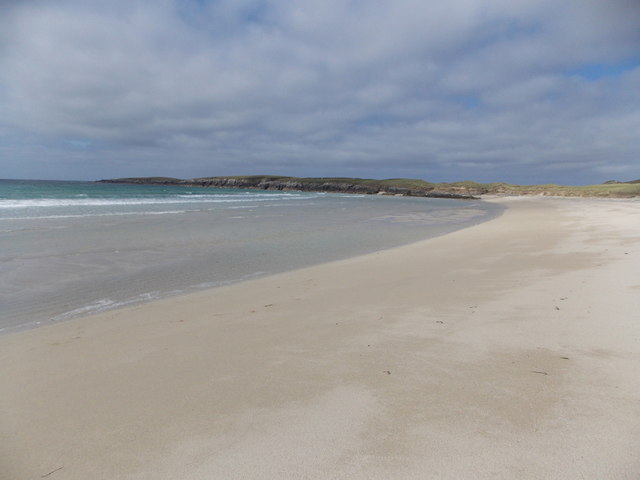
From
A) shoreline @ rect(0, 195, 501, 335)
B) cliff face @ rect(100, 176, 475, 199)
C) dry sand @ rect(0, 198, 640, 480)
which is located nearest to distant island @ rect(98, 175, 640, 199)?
cliff face @ rect(100, 176, 475, 199)

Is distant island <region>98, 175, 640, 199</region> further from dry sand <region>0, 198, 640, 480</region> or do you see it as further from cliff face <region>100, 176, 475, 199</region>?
dry sand <region>0, 198, 640, 480</region>

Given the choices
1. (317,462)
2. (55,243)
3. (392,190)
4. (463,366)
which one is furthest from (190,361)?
(392,190)

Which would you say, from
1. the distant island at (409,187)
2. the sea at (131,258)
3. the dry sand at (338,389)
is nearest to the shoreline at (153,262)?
the sea at (131,258)

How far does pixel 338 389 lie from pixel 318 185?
399 ft

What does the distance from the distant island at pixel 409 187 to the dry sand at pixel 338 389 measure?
7396 centimetres

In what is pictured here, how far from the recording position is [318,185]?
404 ft

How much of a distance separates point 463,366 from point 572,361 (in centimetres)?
91

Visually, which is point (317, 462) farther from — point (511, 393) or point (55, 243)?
point (55, 243)

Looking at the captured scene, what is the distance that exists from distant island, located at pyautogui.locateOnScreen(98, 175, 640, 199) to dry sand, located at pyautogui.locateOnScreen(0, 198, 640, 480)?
74.0 metres

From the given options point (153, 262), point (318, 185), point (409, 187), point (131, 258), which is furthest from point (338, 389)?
point (318, 185)

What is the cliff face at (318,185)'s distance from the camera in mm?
98688

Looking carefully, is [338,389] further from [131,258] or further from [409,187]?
[409,187]

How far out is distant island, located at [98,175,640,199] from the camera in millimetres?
72750

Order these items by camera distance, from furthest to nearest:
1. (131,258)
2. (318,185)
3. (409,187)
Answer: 1. (318,185)
2. (409,187)
3. (131,258)
